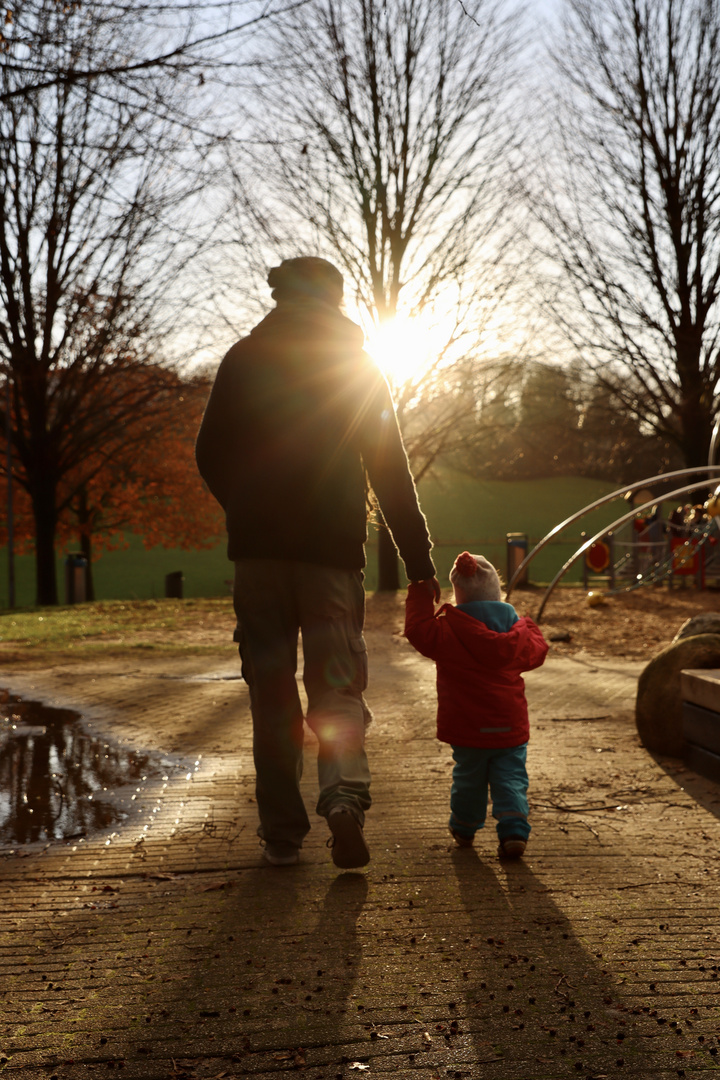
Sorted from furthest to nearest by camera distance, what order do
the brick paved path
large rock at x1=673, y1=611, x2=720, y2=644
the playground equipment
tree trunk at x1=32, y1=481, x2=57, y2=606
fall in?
tree trunk at x1=32, y1=481, x2=57, y2=606, the playground equipment, large rock at x1=673, y1=611, x2=720, y2=644, the brick paved path

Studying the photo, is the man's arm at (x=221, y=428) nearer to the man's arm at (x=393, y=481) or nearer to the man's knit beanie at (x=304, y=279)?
the man's knit beanie at (x=304, y=279)

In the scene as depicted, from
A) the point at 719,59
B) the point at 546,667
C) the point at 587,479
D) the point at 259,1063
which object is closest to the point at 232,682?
the point at 546,667

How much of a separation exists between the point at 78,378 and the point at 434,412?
6942mm

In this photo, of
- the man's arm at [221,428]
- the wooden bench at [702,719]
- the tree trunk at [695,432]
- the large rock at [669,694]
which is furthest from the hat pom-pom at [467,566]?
the tree trunk at [695,432]

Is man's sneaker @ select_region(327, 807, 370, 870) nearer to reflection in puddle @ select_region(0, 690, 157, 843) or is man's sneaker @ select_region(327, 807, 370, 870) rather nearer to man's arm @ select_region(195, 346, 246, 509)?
man's arm @ select_region(195, 346, 246, 509)

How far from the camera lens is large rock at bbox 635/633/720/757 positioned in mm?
5316

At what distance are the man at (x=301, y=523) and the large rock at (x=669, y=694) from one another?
229 centimetres

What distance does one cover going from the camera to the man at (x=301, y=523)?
3.44 m

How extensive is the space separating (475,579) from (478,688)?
409mm

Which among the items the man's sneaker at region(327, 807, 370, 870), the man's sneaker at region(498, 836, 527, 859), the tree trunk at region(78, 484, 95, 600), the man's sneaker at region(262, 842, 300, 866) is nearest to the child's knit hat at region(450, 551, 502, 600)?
the man's sneaker at region(498, 836, 527, 859)

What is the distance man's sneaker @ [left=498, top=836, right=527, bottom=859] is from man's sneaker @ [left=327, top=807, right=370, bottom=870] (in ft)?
2.01

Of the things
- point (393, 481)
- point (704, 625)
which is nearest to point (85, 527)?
point (704, 625)

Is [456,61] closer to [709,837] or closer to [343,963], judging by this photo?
[709,837]

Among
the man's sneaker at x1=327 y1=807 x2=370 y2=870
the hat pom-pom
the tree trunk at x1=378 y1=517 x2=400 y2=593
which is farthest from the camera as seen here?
the tree trunk at x1=378 y1=517 x2=400 y2=593
